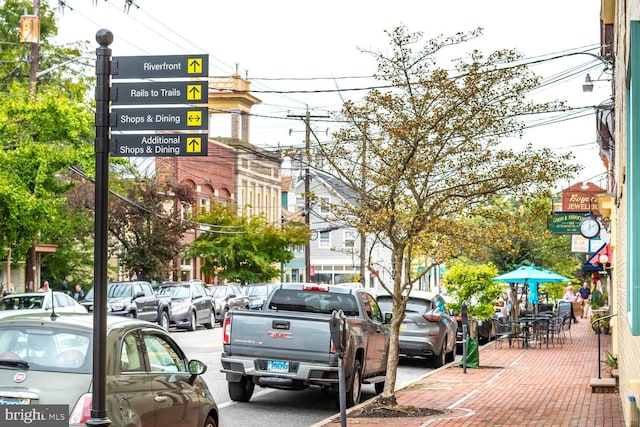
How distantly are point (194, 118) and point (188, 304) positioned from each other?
2643 cm

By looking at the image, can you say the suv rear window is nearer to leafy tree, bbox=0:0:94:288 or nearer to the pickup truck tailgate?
the pickup truck tailgate

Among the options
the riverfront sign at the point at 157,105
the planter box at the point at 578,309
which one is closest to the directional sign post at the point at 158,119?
the riverfront sign at the point at 157,105

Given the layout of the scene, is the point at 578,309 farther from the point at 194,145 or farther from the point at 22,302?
the point at 194,145

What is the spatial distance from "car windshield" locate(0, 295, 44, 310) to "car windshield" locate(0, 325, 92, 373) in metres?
17.4

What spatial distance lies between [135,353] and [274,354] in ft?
18.9

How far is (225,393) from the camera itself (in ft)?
54.4

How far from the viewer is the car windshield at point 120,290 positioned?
31984mm

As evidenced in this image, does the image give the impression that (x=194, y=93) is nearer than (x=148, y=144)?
No

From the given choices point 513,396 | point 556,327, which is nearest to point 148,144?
point 513,396

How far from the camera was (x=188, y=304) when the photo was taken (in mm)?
34875

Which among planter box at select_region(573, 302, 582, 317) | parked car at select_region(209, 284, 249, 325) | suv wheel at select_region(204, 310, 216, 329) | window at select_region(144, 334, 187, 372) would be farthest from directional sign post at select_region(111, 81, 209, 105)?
planter box at select_region(573, 302, 582, 317)

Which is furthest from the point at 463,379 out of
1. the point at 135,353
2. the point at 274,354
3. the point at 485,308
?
the point at 135,353

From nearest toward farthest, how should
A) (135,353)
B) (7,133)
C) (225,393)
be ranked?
(135,353) < (225,393) < (7,133)

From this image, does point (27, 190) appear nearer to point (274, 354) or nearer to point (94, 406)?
point (274, 354)
